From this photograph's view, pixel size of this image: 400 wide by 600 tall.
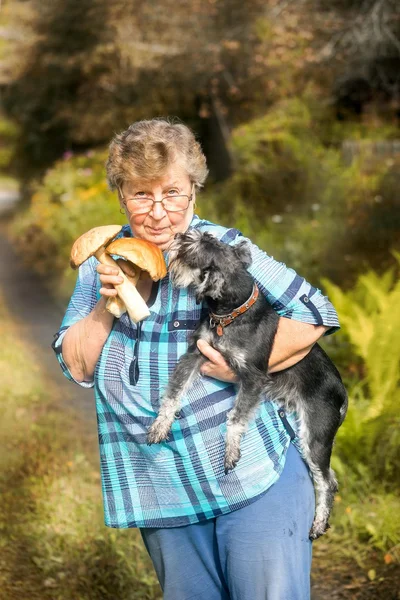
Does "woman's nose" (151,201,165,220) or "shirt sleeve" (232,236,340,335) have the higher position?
"woman's nose" (151,201,165,220)

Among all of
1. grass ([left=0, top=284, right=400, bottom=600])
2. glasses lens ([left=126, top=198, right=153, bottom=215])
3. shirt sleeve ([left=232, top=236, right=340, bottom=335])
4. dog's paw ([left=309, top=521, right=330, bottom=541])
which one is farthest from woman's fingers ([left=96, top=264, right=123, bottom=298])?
grass ([left=0, top=284, right=400, bottom=600])

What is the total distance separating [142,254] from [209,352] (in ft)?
1.24

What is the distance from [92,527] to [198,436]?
269 centimetres

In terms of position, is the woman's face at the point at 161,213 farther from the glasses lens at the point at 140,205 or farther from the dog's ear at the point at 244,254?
the dog's ear at the point at 244,254

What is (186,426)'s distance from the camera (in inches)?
96.3

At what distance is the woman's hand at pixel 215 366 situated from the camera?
2.40 metres

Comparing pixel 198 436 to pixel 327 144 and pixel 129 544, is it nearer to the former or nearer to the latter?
pixel 129 544

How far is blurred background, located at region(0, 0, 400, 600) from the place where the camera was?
482 cm

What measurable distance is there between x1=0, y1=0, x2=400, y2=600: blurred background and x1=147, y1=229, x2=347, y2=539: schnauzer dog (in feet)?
7.16

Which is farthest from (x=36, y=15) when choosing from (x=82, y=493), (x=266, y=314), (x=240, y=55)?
(x=266, y=314)

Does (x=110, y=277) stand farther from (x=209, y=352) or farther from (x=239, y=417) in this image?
(x=239, y=417)

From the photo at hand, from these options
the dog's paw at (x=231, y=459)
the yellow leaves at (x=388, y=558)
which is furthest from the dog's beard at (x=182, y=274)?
the yellow leaves at (x=388, y=558)

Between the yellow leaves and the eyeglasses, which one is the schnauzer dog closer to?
the eyeglasses

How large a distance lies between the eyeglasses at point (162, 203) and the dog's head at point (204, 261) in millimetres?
97
